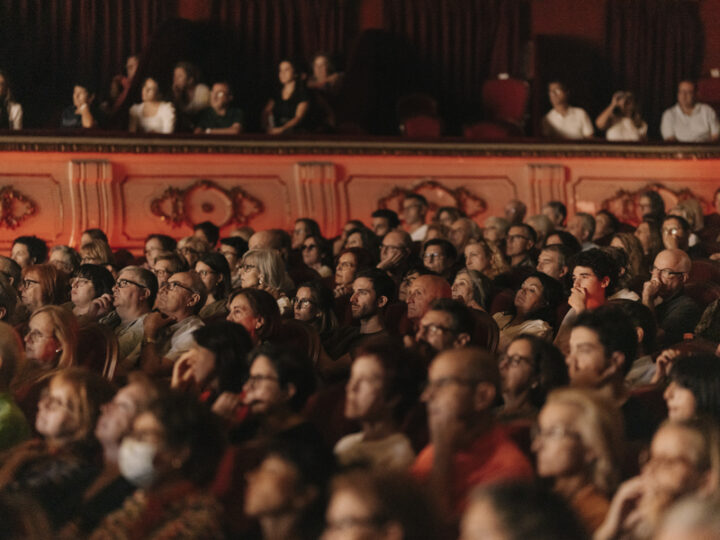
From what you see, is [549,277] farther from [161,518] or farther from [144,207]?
[144,207]

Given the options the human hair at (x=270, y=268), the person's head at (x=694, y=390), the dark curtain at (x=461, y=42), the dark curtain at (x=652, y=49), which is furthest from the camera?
the dark curtain at (x=652, y=49)

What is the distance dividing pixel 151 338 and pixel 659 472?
6.22 feet

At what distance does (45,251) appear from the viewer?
4.46m

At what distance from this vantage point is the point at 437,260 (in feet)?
12.5

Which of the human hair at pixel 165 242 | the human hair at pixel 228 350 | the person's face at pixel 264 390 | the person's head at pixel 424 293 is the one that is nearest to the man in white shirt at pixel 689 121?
the human hair at pixel 165 242

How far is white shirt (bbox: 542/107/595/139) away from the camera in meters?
5.93

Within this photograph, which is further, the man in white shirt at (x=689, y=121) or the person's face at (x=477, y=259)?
the man in white shirt at (x=689, y=121)

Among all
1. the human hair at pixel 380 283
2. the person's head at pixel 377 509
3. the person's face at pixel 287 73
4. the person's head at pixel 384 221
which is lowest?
the person's head at pixel 384 221

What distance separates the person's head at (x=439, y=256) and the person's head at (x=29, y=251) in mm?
1529

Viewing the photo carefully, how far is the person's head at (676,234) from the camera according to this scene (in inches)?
165

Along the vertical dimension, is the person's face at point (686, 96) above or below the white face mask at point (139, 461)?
above

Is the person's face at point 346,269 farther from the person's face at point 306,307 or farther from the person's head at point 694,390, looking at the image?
the person's head at point 694,390

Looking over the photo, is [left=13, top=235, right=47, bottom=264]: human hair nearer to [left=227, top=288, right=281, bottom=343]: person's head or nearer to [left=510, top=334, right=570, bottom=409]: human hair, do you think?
[left=227, top=288, right=281, bottom=343]: person's head

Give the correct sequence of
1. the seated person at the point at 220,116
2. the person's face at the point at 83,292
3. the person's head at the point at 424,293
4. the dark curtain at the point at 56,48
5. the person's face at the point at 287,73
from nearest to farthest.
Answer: the person's head at the point at 424,293 < the person's face at the point at 83,292 < the seated person at the point at 220,116 < the person's face at the point at 287,73 < the dark curtain at the point at 56,48
